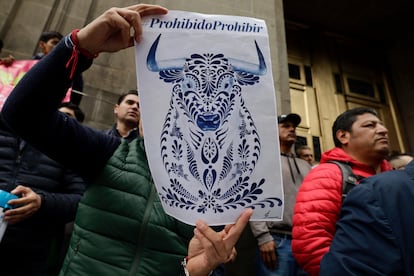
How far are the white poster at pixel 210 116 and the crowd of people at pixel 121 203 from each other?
0.07 meters

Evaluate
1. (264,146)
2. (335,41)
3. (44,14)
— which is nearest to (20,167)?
(264,146)

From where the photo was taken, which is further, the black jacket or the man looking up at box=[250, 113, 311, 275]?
A: the man looking up at box=[250, 113, 311, 275]

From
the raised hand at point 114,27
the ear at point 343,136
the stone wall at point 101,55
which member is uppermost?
the stone wall at point 101,55

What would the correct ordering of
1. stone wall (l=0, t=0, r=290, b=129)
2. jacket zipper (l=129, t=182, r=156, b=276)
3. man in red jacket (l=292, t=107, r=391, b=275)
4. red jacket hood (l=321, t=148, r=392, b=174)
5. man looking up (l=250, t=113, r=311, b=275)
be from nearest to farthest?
jacket zipper (l=129, t=182, r=156, b=276) < man in red jacket (l=292, t=107, r=391, b=275) < red jacket hood (l=321, t=148, r=392, b=174) < man looking up (l=250, t=113, r=311, b=275) < stone wall (l=0, t=0, r=290, b=129)

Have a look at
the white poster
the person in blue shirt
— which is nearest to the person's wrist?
the white poster

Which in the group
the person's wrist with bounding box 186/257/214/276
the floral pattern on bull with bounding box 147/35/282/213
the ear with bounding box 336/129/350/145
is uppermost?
the ear with bounding box 336/129/350/145

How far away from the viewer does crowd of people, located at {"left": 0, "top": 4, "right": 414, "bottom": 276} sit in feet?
2.87

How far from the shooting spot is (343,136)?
195 cm

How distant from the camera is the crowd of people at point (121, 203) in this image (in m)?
0.87

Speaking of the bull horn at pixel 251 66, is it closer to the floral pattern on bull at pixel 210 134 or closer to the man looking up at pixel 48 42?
the floral pattern on bull at pixel 210 134

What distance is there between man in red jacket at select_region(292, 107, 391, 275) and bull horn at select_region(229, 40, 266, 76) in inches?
32.9

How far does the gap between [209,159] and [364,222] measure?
0.50m

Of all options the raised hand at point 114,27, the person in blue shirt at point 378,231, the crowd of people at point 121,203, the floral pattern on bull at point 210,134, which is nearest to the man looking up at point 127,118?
the crowd of people at point 121,203

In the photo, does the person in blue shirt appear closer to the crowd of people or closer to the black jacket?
the crowd of people
